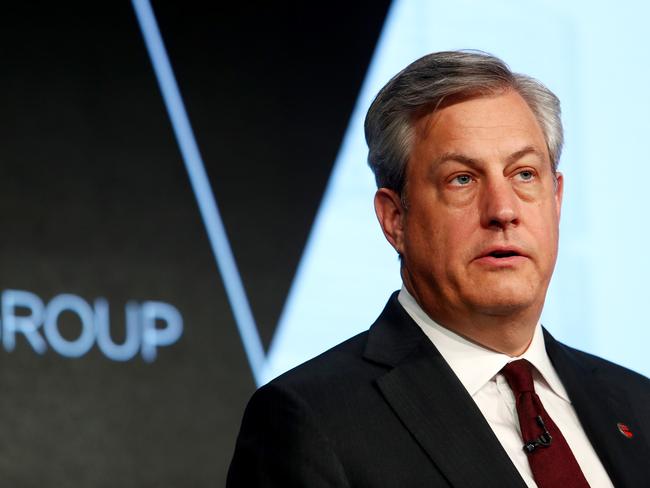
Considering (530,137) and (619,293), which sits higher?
(530,137)

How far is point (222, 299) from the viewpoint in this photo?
3629 millimetres

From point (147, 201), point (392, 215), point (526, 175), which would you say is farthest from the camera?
point (147, 201)

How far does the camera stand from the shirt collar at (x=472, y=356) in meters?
2.10

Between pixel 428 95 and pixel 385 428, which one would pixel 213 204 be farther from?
pixel 385 428

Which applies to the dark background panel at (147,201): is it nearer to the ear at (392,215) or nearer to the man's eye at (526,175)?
the ear at (392,215)

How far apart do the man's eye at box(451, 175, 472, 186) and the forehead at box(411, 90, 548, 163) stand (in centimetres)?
4

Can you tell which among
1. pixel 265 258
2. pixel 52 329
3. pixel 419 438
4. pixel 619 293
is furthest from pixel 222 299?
pixel 419 438

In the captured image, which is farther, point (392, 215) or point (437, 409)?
point (392, 215)

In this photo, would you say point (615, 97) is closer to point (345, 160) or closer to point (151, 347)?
point (345, 160)

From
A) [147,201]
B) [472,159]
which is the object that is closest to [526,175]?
[472,159]

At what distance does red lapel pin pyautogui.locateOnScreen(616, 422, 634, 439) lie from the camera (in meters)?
2.20

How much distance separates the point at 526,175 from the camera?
219 cm

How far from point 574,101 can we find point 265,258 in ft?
4.35

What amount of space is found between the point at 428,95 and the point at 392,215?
0.89 feet
